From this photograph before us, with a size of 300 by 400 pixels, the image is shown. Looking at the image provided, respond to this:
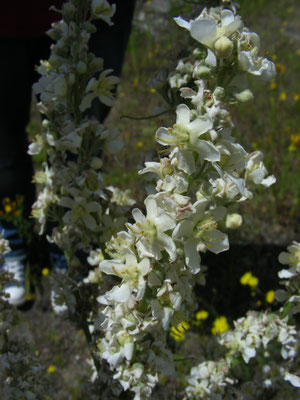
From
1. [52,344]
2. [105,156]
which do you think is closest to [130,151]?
[105,156]

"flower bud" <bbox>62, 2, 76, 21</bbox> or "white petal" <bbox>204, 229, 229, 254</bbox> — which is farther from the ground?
"flower bud" <bbox>62, 2, 76, 21</bbox>

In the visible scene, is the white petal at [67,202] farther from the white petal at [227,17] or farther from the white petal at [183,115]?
the white petal at [227,17]

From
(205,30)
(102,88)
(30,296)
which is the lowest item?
(30,296)

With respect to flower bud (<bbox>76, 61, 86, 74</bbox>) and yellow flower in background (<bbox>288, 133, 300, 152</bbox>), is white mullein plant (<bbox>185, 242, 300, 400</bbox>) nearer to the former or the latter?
flower bud (<bbox>76, 61, 86, 74</bbox>)

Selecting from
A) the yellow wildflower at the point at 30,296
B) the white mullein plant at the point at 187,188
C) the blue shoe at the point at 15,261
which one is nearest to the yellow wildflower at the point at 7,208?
the blue shoe at the point at 15,261

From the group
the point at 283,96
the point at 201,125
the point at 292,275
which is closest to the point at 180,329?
the point at 292,275

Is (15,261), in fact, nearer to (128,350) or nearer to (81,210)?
(81,210)

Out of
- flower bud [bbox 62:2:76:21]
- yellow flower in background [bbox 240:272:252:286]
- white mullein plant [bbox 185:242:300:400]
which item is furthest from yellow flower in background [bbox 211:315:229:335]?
flower bud [bbox 62:2:76:21]
